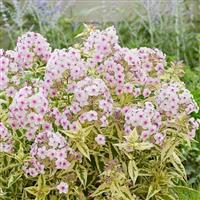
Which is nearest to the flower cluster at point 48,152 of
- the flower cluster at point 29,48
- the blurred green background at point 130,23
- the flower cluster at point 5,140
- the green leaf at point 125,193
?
the flower cluster at point 5,140

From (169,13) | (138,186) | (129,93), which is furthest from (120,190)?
(169,13)

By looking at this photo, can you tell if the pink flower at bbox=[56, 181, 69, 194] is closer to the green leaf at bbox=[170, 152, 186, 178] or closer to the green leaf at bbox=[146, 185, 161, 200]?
the green leaf at bbox=[146, 185, 161, 200]

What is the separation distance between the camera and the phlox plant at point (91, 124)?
11.1 feet

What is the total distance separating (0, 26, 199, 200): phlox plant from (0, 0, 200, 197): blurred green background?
189 centimetres

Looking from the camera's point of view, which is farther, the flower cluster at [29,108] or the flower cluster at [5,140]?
the flower cluster at [5,140]

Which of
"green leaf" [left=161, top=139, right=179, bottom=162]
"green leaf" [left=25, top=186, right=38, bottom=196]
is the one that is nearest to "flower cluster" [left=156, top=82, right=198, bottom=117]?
"green leaf" [left=161, top=139, right=179, bottom=162]

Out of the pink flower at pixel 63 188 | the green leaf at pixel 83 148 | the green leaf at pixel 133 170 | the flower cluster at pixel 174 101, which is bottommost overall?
the pink flower at pixel 63 188

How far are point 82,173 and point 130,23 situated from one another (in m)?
3.55

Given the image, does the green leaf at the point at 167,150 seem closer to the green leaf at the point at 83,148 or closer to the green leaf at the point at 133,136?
the green leaf at the point at 133,136

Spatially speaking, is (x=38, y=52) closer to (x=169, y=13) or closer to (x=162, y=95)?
(x=162, y=95)

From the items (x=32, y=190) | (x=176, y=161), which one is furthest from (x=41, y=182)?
(x=176, y=161)

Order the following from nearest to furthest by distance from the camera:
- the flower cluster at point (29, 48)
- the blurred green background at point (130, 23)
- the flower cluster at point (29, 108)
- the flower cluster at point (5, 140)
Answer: the flower cluster at point (29, 108), the flower cluster at point (5, 140), the flower cluster at point (29, 48), the blurred green background at point (130, 23)

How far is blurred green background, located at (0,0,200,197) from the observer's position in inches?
244

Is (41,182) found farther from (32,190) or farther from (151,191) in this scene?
(151,191)
